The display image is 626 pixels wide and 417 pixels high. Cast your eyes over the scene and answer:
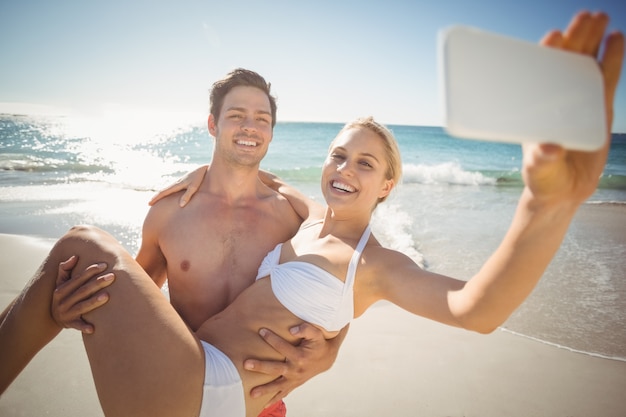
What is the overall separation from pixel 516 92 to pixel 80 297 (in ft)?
7.10

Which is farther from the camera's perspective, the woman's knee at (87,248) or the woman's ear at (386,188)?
the woman's ear at (386,188)

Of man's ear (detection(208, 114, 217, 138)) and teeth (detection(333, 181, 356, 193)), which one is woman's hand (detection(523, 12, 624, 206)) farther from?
man's ear (detection(208, 114, 217, 138))

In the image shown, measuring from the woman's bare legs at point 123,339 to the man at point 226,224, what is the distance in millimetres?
677

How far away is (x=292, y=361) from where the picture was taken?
2045mm

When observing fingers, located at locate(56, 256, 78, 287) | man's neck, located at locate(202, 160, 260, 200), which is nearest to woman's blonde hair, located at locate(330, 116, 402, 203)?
man's neck, located at locate(202, 160, 260, 200)

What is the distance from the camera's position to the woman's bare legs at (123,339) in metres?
1.69

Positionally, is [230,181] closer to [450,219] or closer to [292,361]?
[292,361]

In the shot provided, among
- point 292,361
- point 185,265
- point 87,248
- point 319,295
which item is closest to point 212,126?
point 185,265

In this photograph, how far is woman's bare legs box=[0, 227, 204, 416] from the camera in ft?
5.56

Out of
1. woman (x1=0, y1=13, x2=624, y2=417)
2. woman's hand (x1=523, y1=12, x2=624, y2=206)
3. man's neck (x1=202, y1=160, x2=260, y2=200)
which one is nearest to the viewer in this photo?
woman's hand (x1=523, y1=12, x2=624, y2=206)

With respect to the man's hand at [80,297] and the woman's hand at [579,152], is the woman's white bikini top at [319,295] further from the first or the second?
the woman's hand at [579,152]

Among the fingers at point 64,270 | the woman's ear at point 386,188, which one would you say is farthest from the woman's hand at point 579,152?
the fingers at point 64,270

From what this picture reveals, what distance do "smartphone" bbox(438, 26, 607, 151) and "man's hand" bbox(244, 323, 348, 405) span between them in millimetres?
1547

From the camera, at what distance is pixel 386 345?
3.86 meters
